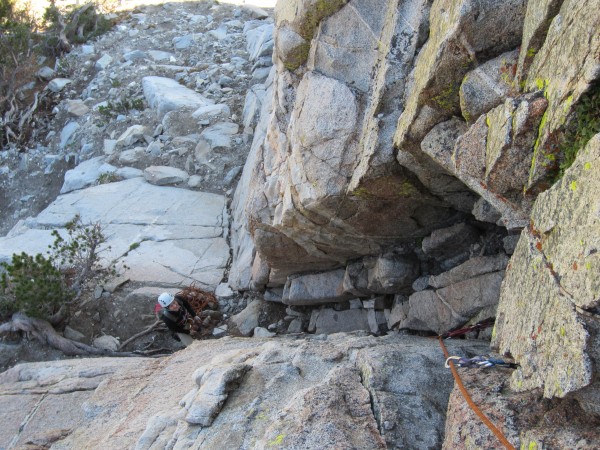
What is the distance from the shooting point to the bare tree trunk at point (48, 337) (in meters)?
11.9

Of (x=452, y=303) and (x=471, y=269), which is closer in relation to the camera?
(x=471, y=269)

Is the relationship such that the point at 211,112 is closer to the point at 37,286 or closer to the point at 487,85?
the point at 37,286

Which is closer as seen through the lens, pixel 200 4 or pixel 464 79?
pixel 464 79

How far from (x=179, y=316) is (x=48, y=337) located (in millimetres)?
2923

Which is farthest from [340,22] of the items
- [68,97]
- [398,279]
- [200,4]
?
[200,4]

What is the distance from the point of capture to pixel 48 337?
476 inches

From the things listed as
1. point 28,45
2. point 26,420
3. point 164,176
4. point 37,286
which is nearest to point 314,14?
point 26,420

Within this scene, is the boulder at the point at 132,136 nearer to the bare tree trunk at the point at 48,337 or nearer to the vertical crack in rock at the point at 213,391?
the bare tree trunk at the point at 48,337

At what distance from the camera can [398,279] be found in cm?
939

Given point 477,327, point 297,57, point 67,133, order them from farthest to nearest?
point 67,133 < point 297,57 < point 477,327

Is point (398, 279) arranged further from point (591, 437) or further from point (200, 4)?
point (200, 4)

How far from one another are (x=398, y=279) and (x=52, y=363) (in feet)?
21.2

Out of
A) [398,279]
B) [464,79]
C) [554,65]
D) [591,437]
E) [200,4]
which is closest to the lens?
[591,437]

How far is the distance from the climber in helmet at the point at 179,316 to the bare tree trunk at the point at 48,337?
39.9 inches
